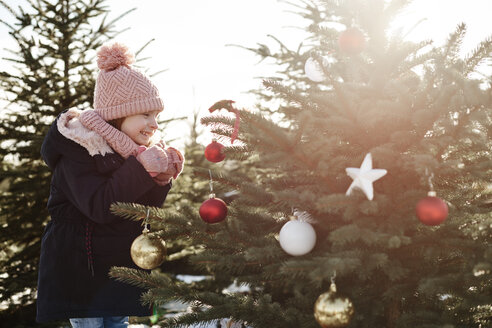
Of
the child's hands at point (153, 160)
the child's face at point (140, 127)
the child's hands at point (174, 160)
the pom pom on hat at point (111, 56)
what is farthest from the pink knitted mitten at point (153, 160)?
the pom pom on hat at point (111, 56)

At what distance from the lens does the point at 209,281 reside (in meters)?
5.34

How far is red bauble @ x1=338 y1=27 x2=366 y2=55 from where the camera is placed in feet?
5.57

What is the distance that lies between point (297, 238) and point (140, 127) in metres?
1.14

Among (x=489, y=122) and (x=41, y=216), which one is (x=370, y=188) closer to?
(x=489, y=122)

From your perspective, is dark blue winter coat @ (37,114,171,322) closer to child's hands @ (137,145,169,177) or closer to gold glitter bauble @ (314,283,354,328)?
child's hands @ (137,145,169,177)

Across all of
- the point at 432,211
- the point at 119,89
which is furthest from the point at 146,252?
the point at 432,211

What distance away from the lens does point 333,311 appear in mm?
1446

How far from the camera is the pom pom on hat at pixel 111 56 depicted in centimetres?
228

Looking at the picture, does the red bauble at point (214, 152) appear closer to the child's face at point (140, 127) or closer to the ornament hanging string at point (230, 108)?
the ornament hanging string at point (230, 108)

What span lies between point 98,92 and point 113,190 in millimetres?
629

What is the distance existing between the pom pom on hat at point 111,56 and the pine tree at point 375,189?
71 cm

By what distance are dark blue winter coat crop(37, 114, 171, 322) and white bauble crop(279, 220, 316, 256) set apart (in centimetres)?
78

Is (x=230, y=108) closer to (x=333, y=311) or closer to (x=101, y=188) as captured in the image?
(x=101, y=188)

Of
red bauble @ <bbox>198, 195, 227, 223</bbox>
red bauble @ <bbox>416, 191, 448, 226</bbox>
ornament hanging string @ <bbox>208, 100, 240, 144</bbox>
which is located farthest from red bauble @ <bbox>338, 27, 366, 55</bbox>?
red bauble @ <bbox>198, 195, 227, 223</bbox>
